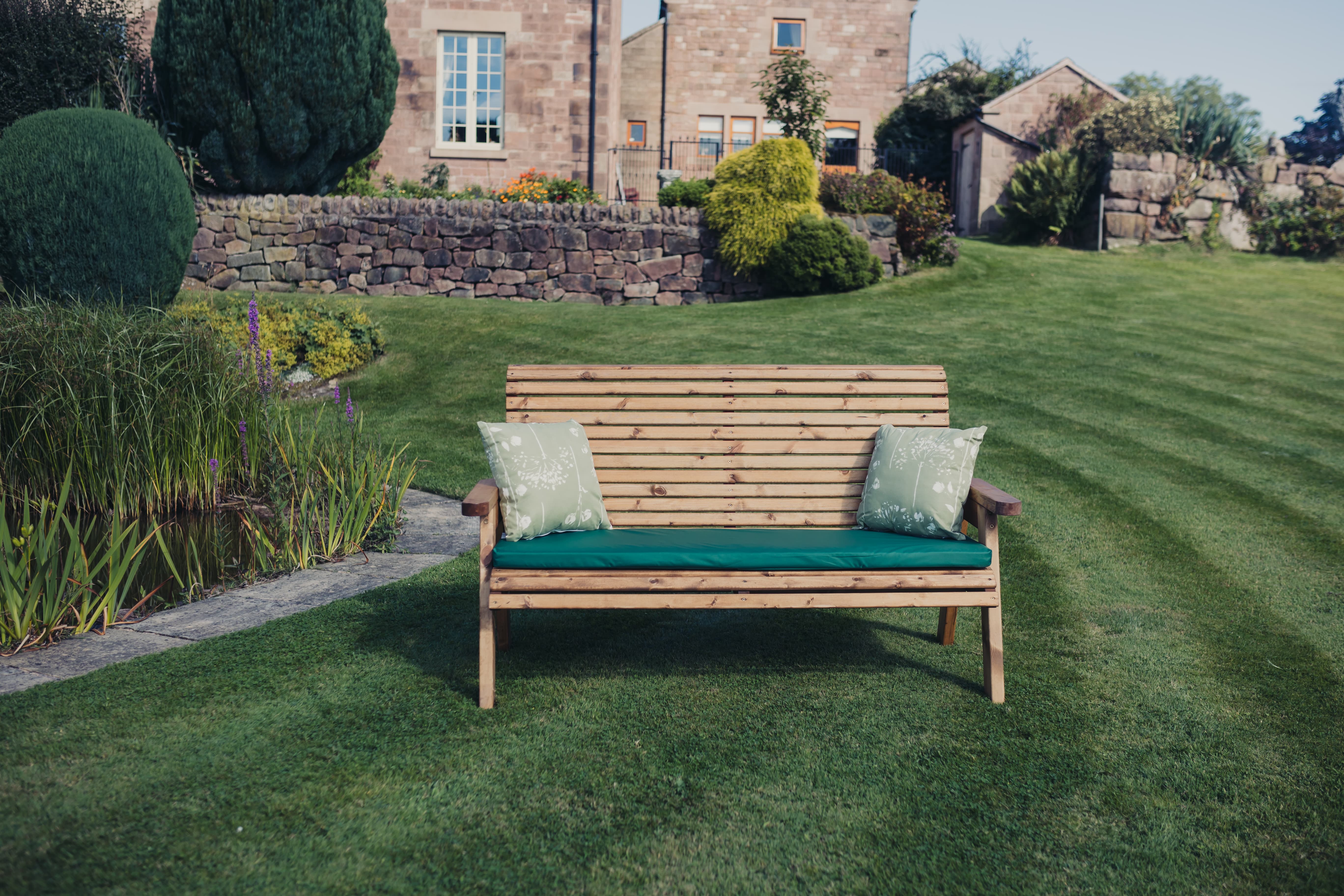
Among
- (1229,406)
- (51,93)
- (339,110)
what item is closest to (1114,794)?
(1229,406)

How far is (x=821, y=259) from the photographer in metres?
12.7

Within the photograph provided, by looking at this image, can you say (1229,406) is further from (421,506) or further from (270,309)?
(270,309)

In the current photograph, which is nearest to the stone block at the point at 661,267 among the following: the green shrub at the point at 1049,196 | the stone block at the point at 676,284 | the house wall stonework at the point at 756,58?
the stone block at the point at 676,284

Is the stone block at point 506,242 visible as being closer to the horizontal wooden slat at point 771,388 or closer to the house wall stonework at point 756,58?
the horizontal wooden slat at point 771,388

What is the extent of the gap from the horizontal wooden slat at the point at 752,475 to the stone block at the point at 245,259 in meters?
10.9

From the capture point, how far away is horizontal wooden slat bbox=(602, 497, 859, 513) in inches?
157

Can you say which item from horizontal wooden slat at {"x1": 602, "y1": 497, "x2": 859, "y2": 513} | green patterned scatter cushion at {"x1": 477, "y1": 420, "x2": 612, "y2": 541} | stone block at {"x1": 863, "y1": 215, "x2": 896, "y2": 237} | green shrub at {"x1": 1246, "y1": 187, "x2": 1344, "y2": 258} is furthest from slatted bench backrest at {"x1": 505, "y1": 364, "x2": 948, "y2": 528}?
green shrub at {"x1": 1246, "y1": 187, "x2": 1344, "y2": 258}

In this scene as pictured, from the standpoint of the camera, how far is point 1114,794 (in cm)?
276

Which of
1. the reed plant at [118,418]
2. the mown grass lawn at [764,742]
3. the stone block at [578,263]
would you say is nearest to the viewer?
the mown grass lawn at [764,742]

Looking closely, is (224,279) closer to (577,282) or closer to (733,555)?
(577,282)

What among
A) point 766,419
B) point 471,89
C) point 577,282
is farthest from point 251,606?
point 471,89

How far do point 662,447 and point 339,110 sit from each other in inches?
443

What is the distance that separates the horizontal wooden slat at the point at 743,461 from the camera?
13.2 ft

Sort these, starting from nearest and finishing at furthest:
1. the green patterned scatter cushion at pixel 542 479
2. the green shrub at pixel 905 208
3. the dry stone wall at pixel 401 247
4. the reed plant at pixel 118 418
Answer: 1. the green patterned scatter cushion at pixel 542 479
2. the reed plant at pixel 118 418
3. the dry stone wall at pixel 401 247
4. the green shrub at pixel 905 208
